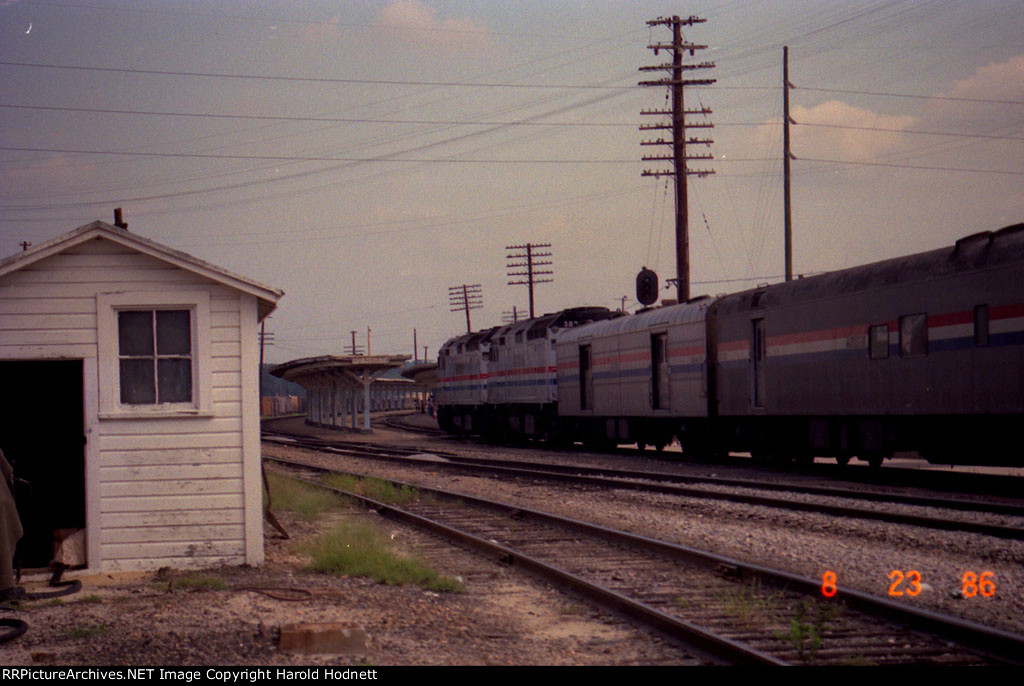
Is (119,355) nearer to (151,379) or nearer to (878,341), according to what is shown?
(151,379)

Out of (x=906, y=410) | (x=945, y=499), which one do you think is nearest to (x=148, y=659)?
(x=945, y=499)

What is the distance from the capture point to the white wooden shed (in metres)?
9.92

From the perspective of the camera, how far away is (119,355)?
10.0m

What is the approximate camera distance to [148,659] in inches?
258

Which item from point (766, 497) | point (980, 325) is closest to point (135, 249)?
point (766, 497)

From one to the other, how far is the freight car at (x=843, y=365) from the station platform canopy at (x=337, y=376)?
1397 cm

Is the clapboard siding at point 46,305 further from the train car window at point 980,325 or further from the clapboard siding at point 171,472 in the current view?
the train car window at point 980,325

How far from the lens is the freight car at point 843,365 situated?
14.3 metres

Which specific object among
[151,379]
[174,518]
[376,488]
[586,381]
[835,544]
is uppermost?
[151,379]

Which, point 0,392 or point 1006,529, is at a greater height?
point 0,392

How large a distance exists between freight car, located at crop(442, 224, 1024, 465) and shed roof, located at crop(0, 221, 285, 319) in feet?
32.1

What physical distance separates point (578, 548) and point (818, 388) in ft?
28.7

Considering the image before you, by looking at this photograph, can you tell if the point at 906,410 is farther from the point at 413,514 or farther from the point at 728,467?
the point at 413,514

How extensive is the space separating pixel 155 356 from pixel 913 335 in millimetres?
11301
